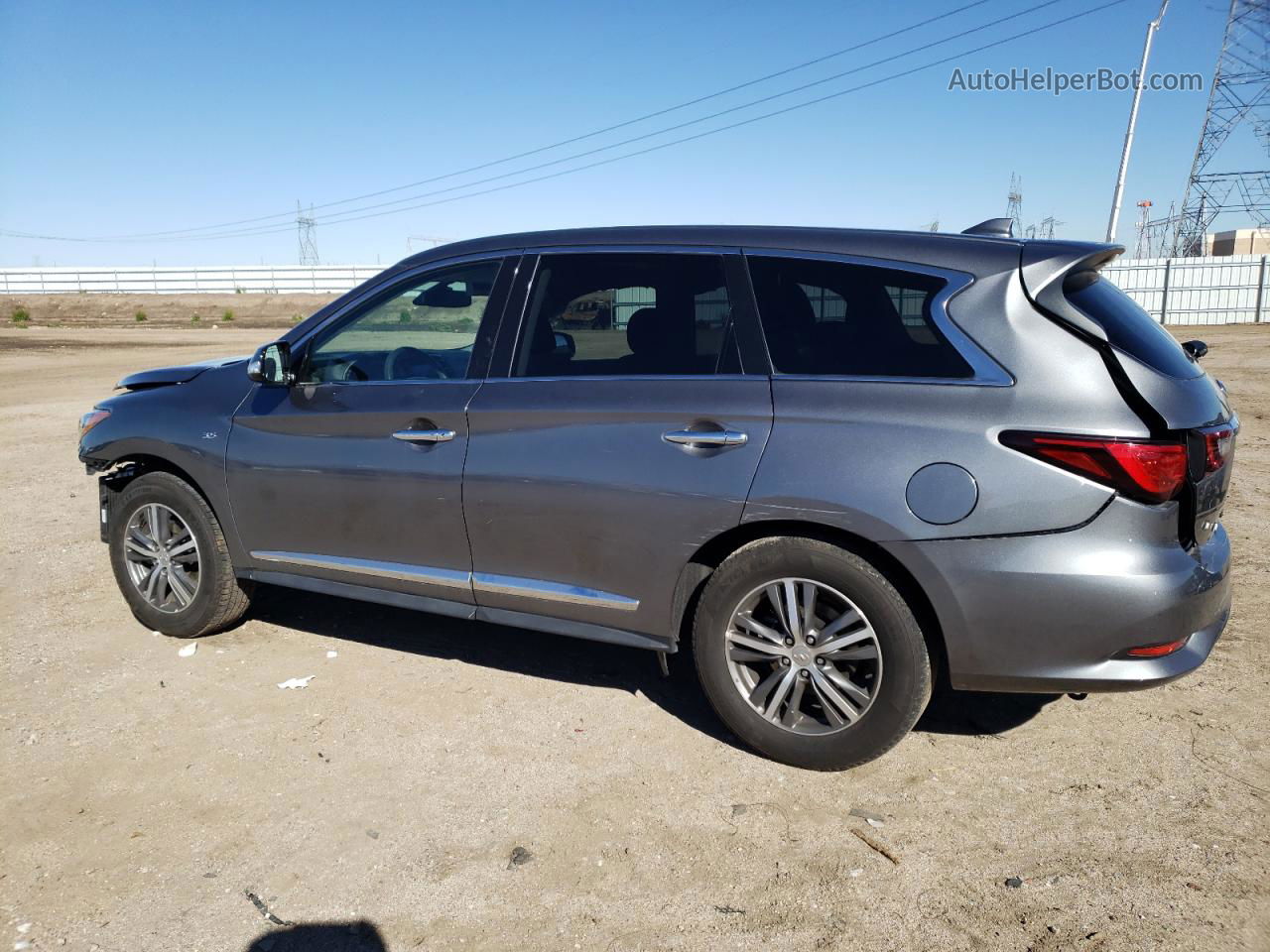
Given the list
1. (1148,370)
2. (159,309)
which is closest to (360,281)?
(159,309)

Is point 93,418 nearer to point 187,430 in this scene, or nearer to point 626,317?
point 187,430

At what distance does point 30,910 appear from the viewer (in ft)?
9.29

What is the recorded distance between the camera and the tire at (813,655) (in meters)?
3.33

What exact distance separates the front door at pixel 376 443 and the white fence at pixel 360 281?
115 feet

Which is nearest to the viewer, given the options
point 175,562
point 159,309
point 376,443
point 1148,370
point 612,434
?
point 1148,370

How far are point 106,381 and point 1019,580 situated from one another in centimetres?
1821

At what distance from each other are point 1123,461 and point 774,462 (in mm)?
1092

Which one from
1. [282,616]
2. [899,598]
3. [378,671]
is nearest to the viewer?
[899,598]

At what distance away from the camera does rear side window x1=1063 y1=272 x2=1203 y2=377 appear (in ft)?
10.6

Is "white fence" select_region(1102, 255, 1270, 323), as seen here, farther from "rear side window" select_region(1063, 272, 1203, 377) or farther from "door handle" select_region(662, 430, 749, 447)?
"door handle" select_region(662, 430, 749, 447)

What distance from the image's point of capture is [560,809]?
3365 mm

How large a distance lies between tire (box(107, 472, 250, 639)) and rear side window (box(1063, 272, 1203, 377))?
394 centimetres

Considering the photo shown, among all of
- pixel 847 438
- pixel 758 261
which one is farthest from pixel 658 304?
pixel 847 438

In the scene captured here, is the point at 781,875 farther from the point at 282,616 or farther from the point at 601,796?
the point at 282,616
